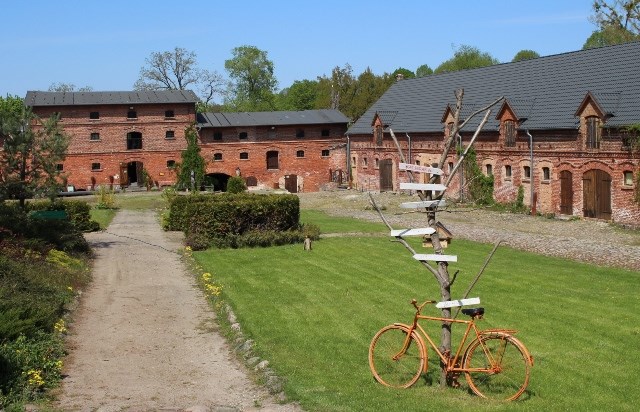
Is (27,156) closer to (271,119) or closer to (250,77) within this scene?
(271,119)

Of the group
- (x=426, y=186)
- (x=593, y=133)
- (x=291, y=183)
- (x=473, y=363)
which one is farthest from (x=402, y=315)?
(x=291, y=183)

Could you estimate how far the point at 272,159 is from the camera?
63.8m

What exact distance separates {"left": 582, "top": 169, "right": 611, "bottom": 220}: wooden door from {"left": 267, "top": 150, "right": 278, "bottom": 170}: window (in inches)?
1283

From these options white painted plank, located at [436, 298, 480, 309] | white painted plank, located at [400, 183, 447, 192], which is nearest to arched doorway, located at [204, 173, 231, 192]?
white painted plank, located at [400, 183, 447, 192]

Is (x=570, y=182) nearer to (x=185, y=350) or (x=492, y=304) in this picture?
(x=492, y=304)

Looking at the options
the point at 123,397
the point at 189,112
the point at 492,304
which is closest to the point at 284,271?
the point at 492,304

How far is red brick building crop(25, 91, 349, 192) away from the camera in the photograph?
2370 inches

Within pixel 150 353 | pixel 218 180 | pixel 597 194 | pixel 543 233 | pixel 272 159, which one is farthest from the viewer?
pixel 272 159

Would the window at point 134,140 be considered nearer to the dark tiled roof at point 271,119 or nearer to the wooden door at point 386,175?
the dark tiled roof at point 271,119

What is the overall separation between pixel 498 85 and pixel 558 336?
107ft

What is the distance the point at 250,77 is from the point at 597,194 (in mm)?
79637

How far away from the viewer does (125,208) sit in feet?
147

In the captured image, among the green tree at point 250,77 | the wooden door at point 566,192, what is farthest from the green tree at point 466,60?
the wooden door at point 566,192

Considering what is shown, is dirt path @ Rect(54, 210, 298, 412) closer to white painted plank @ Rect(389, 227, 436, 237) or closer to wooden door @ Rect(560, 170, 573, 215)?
white painted plank @ Rect(389, 227, 436, 237)
